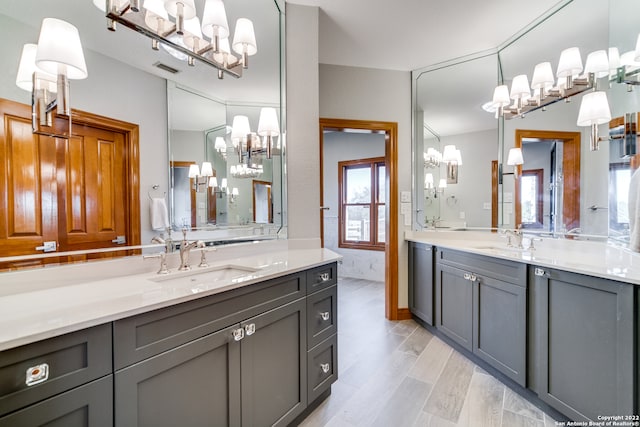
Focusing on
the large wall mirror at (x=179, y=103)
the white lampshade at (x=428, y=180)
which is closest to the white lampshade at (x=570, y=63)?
the white lampshade at (x=428, y=180)

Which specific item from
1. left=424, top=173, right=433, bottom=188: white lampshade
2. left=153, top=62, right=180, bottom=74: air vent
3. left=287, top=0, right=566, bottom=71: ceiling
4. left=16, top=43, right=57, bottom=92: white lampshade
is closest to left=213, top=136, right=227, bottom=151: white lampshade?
left=153, top=62, right=180, bottom=74: air vent

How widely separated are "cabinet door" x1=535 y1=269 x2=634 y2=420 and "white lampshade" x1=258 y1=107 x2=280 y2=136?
2.04 metres

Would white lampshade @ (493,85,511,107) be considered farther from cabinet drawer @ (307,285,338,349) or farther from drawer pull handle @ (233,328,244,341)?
drawer pull handle @ (233,328,244,341)

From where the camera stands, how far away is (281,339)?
4.75 ft

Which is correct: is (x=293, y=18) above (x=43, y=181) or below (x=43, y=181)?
above

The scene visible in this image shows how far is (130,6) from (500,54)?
10.1ft

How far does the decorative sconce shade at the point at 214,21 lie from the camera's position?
152 centimetres

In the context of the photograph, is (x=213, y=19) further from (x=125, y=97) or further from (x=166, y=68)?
(x=125, y=97)

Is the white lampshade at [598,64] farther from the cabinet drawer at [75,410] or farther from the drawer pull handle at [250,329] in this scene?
the cabinet drawer at [75,410]

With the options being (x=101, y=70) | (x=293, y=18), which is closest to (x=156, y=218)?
(x=101, y=70)

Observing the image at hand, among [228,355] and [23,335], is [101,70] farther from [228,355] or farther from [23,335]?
[228,355]

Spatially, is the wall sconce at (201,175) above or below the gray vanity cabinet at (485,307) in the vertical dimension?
above

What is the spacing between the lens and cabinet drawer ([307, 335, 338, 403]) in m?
1.63

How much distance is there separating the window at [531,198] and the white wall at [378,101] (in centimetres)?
108
